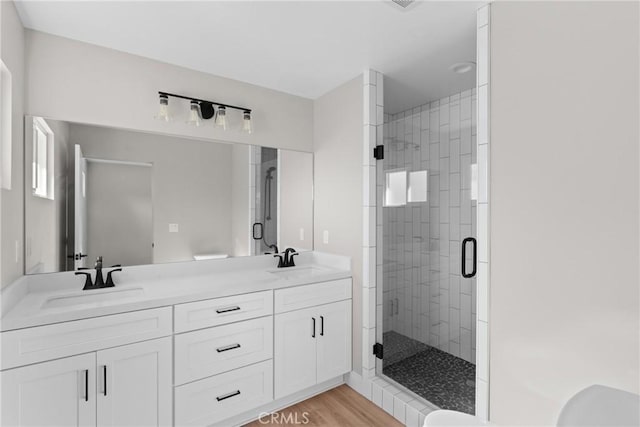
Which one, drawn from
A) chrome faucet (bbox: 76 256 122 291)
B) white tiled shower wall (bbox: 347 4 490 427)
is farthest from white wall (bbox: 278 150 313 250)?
chrome faucet (bbox: 76 256 122 291)

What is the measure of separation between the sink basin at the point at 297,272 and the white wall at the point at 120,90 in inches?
41.7

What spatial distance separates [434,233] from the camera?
2.49 meters

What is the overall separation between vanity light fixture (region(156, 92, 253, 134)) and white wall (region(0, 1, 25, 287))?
688 millimetres

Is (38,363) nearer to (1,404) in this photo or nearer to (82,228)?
(1,404)

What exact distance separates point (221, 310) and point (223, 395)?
19.9 inches

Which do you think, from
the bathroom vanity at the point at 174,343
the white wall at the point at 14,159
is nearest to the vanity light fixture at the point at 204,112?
the white wall at the point at 14,159

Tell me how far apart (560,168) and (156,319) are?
2047 mm

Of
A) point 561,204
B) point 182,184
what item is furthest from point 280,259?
point 561,204

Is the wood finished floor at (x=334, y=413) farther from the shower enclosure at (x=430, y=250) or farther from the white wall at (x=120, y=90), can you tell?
the white wall at (x=120, y=90)

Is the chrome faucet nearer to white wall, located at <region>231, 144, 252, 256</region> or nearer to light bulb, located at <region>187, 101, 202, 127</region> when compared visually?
white wall, located at <region>231, 144, 252, 256</region>

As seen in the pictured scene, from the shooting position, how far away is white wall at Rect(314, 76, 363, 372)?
2412 millimetres

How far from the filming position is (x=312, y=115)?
9.48 ft

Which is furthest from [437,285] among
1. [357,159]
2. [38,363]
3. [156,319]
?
[38,363]

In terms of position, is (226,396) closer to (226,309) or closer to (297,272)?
(226,309)
